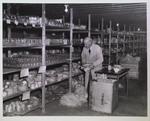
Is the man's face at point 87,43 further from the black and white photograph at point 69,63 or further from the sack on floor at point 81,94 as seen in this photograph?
the sack on floor at point 81,94

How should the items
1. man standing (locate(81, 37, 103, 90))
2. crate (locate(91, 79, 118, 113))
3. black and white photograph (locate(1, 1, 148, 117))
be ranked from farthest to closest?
man standing (locate(81, 37, 103, 90)) < crate (locate(91, 79, 118, 113)) < black and white photograph (locate(1, 1, 148, 117))

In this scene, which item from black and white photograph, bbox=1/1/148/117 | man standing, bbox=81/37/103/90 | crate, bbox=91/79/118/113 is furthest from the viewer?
man standing, bbox=81/37/103/90

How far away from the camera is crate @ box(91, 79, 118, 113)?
86.7 inches

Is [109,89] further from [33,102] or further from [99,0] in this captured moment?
[99,0]

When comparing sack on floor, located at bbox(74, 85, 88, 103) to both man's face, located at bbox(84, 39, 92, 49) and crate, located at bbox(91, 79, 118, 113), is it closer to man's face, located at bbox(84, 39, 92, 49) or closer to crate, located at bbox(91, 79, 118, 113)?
crate, located at bbox(91, 79, 118, 113)

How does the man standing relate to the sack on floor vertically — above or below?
above

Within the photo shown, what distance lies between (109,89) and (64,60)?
2.28 feet

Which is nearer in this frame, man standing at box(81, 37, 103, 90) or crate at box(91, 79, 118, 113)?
crate at box(91, 79, 118, 113)

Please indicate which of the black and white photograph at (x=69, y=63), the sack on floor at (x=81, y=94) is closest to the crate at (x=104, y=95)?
the black and white photograph at (x=69, y=63)

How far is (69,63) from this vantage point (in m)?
2.84

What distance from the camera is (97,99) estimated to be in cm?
A: 229

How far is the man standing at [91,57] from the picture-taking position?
250 centimetres

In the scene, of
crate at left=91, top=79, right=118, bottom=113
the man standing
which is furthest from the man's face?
crate at left=91, top=79, right=118, bottom=113

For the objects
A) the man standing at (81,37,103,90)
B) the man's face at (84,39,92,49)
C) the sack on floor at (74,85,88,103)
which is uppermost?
the man's face at (84,39,92,49)
